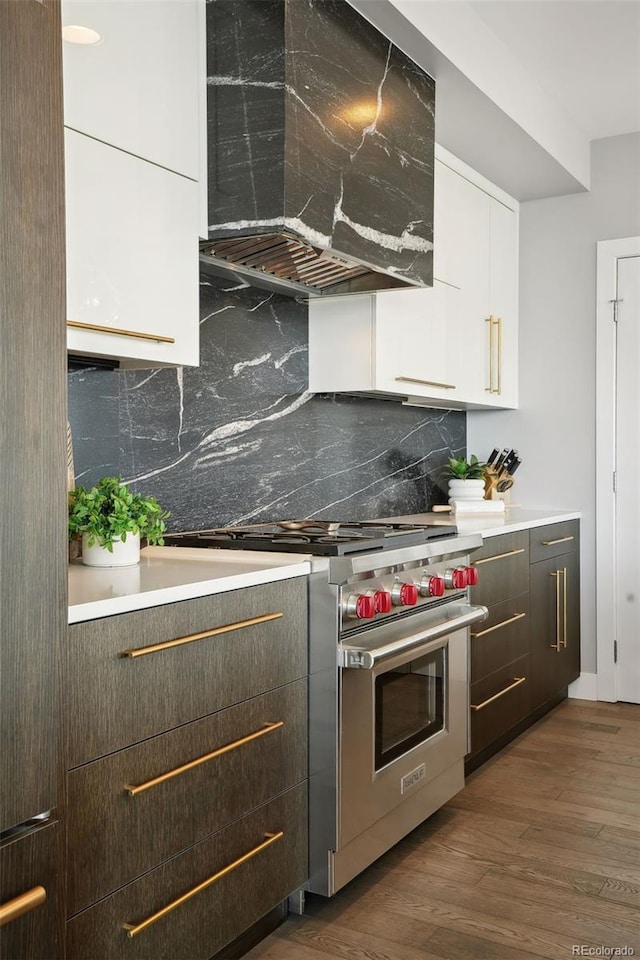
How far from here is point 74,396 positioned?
2.22m

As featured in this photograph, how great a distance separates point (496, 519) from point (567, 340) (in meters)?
1.20

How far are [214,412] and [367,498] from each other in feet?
3.38

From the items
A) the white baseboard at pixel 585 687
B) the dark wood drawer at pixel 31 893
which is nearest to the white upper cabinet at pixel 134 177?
the dark wood drawer at pixel 31 893

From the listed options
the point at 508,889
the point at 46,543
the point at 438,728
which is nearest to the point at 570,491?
the point at 438,728

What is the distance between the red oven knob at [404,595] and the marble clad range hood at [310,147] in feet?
3.10

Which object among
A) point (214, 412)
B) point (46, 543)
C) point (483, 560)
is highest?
point (214, 412)

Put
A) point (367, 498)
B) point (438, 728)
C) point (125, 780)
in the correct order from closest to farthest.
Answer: point (125, 780)
point (438, 728)
point (367, 498)

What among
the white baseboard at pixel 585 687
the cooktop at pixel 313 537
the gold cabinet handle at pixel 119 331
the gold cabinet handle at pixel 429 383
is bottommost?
the white baseboard at pixel 585 687

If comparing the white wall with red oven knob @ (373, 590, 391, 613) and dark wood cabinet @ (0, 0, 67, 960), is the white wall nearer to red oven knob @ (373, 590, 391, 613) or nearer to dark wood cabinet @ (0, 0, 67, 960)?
red oven knob @ (373, 590, 391, 613)

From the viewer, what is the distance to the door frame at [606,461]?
4.12 meters

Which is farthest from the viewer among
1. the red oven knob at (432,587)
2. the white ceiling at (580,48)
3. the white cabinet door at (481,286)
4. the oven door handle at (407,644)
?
the white cabinet door at (481,286)

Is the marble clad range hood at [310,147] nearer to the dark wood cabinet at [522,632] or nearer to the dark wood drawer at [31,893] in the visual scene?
the dark wood cabinet at [522,632]

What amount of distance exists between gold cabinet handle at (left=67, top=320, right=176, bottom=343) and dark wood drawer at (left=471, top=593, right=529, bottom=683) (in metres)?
1.57

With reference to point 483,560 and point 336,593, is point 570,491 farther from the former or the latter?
point 336,593
